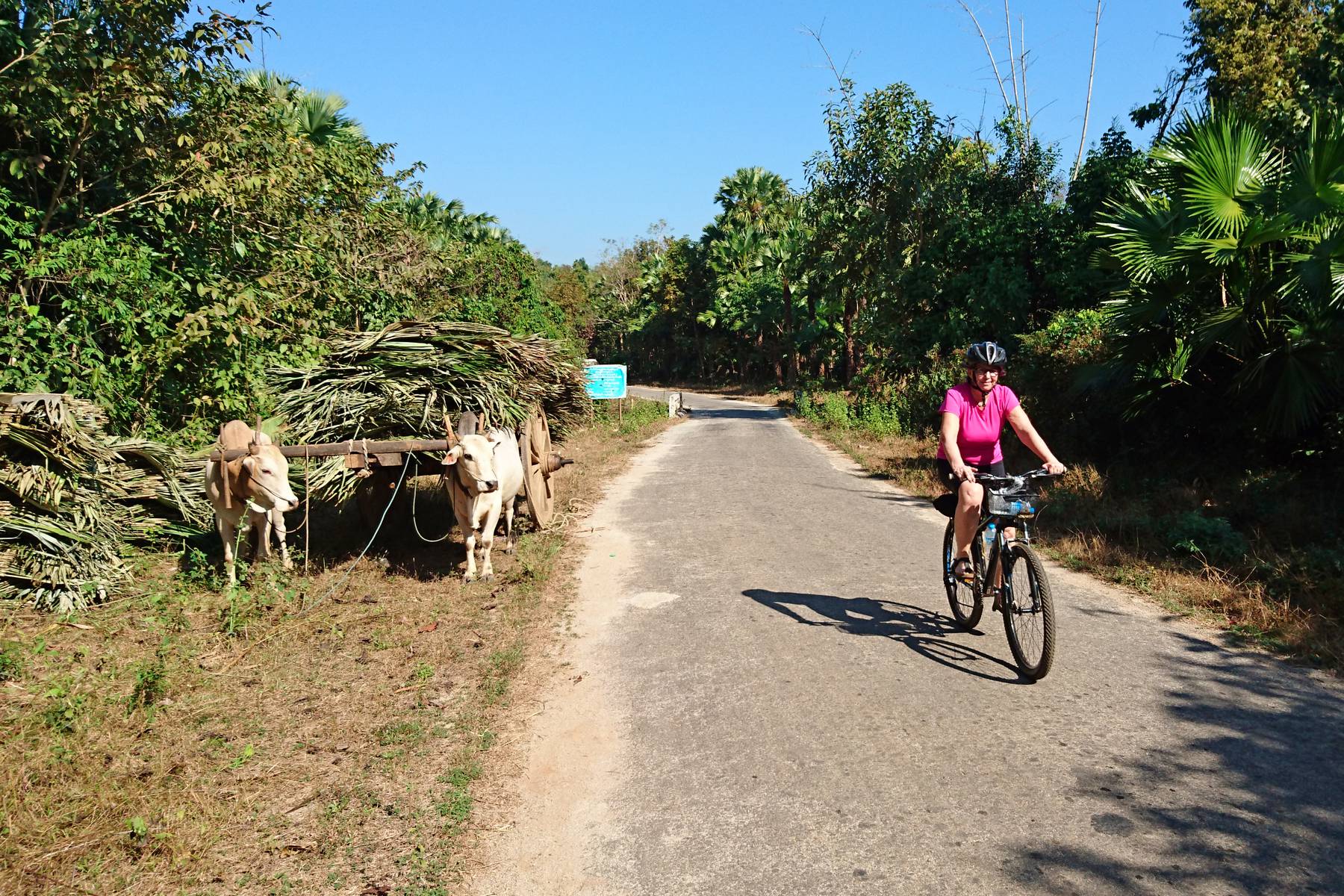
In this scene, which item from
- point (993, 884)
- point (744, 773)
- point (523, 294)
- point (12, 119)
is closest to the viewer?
point (993, 884)

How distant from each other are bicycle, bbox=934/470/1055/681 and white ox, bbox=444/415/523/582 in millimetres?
3848

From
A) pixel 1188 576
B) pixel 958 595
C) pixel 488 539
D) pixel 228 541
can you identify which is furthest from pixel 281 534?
pixel 1188 576

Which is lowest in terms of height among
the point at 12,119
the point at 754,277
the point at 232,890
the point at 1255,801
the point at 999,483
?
the point at 232,890

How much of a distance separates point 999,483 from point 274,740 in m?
4.33

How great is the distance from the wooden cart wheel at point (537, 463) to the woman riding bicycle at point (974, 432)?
4596 millimetres

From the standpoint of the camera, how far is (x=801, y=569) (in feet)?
26.7

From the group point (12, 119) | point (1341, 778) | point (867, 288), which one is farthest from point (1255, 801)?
point (867, 288)

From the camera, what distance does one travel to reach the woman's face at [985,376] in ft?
18.4

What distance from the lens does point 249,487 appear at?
293 inches

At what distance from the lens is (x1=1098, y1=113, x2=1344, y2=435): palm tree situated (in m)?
8.06

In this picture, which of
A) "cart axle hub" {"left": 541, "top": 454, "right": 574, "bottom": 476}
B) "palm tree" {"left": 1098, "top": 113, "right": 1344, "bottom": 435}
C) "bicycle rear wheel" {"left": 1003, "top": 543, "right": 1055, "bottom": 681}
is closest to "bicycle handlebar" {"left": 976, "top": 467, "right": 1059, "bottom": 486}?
"bicycle rear wheel" {"left": 1003, "top": 543, "right": 1055, "bottom": 681}

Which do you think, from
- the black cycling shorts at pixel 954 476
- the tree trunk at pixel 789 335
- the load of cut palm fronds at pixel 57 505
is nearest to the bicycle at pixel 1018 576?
the black cycling shorts at pixel 954 476

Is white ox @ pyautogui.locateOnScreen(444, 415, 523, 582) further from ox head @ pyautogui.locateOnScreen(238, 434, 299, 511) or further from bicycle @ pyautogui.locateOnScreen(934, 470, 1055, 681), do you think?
bicycle @ pyautogui.locateOnScreen(934, 470, 1055, 681)

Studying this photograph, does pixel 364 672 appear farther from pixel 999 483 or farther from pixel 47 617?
pixel 999 483
